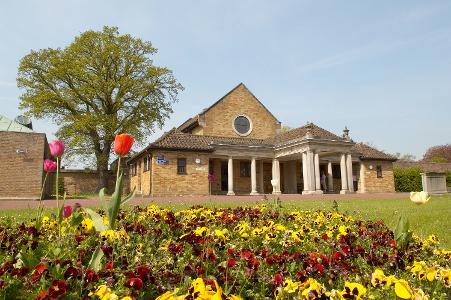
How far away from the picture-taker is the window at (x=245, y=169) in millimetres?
30797

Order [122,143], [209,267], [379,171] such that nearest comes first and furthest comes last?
[209,267] → [122,143] → [379,171]

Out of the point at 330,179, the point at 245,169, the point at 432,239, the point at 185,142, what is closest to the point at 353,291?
the point at 432,239

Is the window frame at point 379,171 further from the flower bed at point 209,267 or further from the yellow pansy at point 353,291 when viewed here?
the yellow pansy at point 353,291

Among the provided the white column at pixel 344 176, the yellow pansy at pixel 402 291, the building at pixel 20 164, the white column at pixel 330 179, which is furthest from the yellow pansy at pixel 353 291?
the white column at pixel 330 179

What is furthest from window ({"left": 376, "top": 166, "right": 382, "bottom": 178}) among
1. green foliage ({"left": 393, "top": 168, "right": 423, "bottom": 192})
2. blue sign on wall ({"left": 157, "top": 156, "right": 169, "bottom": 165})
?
blue sign on wall ({"left": 157, "top": 156, "right": 169, "bottom": 165})

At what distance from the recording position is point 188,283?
224 centimetres

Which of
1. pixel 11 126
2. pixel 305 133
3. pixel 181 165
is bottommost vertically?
pixel 181 165

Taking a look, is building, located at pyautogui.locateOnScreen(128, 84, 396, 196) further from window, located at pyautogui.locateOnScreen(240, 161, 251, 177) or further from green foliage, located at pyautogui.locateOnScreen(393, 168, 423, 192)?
green foliage, located at pyautogui.locateOnScreen(393, 168, 423, 192)

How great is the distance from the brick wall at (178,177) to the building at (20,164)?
7.31m

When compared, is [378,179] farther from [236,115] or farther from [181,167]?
[181,167]

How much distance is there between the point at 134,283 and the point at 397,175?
37914 mm

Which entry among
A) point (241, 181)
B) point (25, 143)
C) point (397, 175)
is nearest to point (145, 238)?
point (25, 143)

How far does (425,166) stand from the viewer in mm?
40344

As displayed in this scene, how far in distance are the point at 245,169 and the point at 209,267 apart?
28.1 meters
